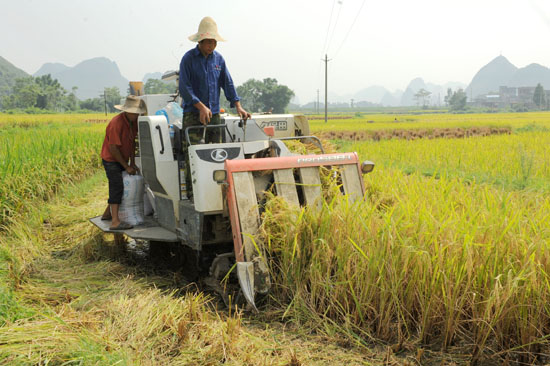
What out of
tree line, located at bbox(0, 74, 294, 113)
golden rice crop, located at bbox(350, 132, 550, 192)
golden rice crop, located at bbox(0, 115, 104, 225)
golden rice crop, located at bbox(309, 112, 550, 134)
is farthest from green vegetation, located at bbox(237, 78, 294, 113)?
golden rice crop, located at bbox(0, 115, 104, 225)

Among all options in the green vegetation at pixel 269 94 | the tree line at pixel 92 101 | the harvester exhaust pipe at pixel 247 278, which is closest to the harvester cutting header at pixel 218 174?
the harvester exhaust pipe at pixel 247 278

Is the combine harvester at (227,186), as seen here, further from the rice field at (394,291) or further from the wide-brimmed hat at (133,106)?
the wide-brimmed hat at (133,106)

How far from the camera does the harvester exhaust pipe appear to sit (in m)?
3.67

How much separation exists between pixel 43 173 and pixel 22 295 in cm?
461

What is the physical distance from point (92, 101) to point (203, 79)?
11245 cm

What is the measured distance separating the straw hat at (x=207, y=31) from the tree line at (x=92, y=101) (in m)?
56.5

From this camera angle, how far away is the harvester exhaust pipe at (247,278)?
145 inches

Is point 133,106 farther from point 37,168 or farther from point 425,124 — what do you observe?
point 425,124

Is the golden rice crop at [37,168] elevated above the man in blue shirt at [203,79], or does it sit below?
below

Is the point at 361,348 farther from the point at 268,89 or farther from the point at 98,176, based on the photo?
the point at 268,89

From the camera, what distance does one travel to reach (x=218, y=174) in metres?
4.12

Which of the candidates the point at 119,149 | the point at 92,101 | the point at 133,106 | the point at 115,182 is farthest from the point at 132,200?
the point at 92,101

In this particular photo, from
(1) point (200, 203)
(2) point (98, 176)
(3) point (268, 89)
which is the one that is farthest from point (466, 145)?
(3) point (268, 89)

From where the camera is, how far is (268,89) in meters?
82.9
